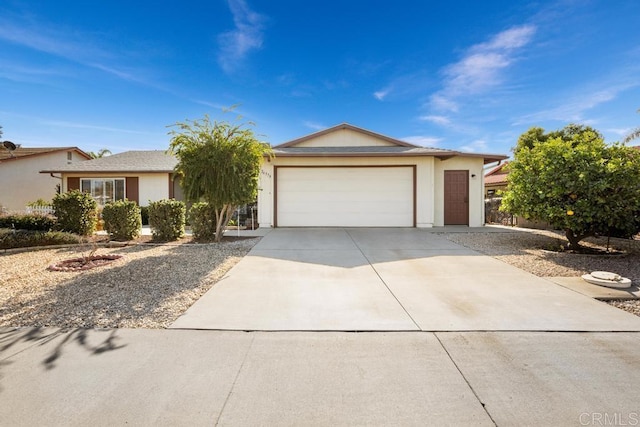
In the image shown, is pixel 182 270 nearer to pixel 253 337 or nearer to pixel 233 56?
pixel 253 337

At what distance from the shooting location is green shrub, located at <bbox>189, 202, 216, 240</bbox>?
9836mm

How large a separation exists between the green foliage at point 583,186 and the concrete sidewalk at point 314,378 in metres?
5.01

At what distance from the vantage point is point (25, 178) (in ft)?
64.2

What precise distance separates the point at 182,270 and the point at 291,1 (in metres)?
9.71

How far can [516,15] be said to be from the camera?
9.28 m

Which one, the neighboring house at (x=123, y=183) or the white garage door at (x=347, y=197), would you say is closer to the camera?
the white garage door at (x=347, y=197)

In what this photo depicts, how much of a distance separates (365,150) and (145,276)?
9.91m

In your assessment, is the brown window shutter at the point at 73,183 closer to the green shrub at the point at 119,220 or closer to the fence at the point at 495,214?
the green shrub at the point at 119,220

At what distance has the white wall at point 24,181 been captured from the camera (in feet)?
62.2

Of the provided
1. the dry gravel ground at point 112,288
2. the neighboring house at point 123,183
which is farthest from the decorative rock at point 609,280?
the neighboring house at point 123,183

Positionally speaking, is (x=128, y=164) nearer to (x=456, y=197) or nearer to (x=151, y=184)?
(x=151, y=184)

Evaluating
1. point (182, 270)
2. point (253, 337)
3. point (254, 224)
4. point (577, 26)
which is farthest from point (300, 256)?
point (577, 26)

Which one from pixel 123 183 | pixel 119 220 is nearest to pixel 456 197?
pixel 119 220

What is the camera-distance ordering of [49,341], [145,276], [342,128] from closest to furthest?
1. [49,341]
2. [145,276]
3. [342,128]
